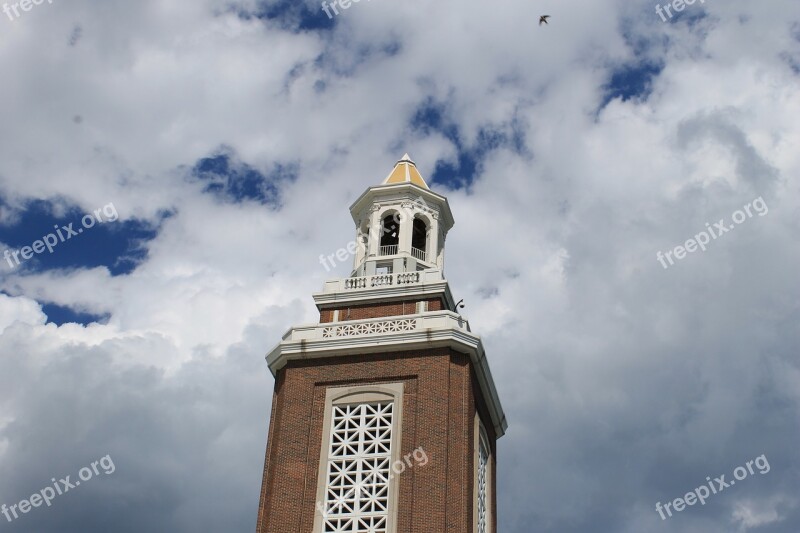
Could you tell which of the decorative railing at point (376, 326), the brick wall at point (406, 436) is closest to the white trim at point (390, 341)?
the decorative railing at point (376, 326)

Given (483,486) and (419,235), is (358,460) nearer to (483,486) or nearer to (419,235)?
(483,486)

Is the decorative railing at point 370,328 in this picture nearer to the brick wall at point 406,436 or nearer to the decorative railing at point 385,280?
the brick wall at point 406,436

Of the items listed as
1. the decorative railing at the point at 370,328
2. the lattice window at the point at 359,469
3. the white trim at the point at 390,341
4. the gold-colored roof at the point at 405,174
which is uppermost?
the gold-colored roof at the point at 405,174

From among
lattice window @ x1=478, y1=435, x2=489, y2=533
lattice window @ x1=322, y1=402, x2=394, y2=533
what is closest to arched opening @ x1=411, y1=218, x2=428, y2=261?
lattice window @ x1=478, y1=435, x2=489, y2=533

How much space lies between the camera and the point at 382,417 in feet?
118

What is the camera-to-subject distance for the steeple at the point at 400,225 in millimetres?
43375

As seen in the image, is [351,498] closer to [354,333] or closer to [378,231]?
[354,333]

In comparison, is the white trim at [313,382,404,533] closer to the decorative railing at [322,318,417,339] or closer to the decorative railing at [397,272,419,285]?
the decorative railing at [322,318,417,339]

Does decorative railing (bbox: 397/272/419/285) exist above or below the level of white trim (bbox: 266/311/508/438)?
above

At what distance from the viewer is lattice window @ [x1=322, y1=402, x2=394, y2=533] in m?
33.6

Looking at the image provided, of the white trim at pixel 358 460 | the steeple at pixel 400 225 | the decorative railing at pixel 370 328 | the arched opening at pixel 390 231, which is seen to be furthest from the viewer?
the arched opening at pixel 390 231

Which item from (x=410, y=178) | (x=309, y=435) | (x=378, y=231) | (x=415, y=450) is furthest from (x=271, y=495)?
(x=410, y=178)

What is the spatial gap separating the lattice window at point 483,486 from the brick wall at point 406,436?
216 cm

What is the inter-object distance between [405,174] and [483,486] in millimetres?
15176
